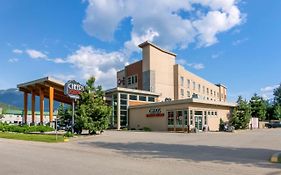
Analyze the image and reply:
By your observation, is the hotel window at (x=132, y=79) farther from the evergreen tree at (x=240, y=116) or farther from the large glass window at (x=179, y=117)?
the large glass window at (x=179, y=117)

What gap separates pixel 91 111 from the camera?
32.9 m

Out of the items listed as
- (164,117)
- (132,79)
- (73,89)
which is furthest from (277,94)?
(73,89)

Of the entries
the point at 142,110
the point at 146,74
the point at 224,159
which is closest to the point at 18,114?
the point at 146,74

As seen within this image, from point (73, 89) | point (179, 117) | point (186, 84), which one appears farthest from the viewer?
point (186, 84)

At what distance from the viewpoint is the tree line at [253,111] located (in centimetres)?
4919

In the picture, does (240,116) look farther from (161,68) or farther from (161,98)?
(161,68)

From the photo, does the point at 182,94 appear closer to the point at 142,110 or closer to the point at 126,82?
the point at 126,82

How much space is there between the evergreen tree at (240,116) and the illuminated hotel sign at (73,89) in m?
25.3

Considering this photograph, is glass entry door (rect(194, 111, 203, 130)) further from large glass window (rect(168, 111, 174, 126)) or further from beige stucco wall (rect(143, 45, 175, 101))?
A: beige stucco wall (rect(143, 45, 175, 101))

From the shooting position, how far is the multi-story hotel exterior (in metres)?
43.4

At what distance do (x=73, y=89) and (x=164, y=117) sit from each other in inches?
641

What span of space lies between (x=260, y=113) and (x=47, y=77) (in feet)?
156

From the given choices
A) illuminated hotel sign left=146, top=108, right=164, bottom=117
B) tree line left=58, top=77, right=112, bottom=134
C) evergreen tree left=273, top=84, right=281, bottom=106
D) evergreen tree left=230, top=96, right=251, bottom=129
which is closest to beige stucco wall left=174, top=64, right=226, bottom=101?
evergreen tree left=230, top=96, right=251, bottom=129

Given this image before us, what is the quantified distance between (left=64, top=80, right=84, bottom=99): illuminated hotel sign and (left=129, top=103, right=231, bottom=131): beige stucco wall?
48.5 ft
